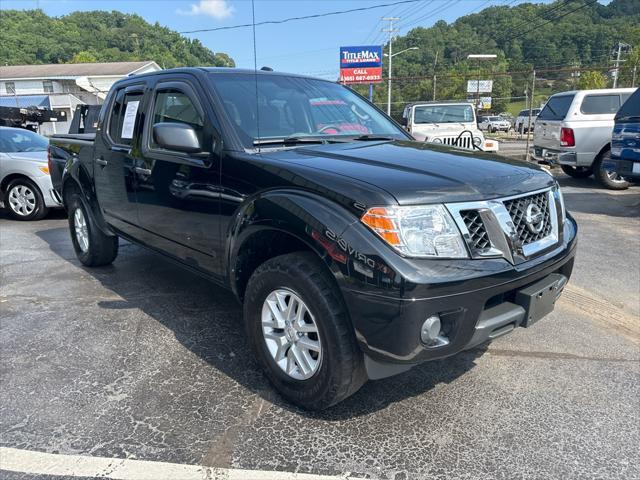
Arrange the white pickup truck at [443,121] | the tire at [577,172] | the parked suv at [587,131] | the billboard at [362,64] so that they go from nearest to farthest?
1. the parked suv at [587,131]
2. the tire at [577,172]
3. the white pickup truck at [443,121]
4. the billboard at [362,64]

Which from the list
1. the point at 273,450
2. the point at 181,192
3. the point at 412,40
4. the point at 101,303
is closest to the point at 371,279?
the point at 273,450

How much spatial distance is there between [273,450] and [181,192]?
1.77 meters

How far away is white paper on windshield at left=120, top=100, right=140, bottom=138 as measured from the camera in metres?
3.97

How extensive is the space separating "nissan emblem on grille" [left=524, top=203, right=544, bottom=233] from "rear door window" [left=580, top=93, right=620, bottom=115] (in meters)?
8.83

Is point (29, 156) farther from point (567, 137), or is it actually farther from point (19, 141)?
point (567, 137)

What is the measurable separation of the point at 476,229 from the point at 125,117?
123 inches

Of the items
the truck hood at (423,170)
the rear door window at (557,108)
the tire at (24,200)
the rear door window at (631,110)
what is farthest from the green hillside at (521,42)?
the truck hood at (423,170)

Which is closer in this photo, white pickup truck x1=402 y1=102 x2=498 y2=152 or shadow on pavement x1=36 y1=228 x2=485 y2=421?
shadow on pavement x1=36 y1=228 x2=485 y2=421

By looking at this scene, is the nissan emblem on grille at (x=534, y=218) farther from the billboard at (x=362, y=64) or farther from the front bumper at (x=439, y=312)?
the billboard at (x=362, y=64)

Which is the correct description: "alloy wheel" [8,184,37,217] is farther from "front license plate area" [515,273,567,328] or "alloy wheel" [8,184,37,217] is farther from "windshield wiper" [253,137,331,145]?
"front license plate area" [515,273,567,328]

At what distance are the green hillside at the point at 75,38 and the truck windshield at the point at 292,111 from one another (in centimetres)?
6756

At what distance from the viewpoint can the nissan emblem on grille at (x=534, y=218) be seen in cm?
251

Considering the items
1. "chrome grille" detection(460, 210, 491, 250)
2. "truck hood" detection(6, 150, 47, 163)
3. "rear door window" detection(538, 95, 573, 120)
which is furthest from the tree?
"chrome grille" detection(460, 210, 491, 250)

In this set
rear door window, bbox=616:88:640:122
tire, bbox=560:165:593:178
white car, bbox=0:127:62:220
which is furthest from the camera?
tire, bbox=560:165:593:178
